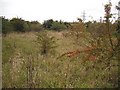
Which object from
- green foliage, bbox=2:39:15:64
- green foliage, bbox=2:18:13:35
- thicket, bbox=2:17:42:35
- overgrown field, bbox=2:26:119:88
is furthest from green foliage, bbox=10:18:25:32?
overgrown field, bbox=2:26:119:88

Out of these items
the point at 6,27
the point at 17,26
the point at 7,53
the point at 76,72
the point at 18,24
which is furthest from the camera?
the point at 17,26

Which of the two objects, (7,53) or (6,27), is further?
(6,27)

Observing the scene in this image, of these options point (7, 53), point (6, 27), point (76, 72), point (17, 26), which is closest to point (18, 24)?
point (17, 26)

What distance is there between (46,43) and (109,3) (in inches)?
227

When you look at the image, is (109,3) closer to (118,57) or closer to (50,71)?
(118,57)

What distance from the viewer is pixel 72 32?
16609mm

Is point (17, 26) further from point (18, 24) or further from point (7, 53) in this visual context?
point (7, 53)

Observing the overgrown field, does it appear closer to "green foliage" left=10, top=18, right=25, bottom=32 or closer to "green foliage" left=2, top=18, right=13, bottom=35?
A: "green foliage" left=2, top=18, right=13, bottom=35

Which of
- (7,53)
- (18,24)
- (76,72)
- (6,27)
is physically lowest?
(76,72)

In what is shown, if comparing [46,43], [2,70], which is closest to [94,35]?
[2,70]

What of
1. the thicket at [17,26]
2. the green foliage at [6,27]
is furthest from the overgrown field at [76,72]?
the thicket at [17,26]

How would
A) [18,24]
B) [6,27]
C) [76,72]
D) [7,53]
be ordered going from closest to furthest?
1. [76,72]
2. [7,53]
3. [6,27]
4. [18,24]

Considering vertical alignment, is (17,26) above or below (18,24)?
below

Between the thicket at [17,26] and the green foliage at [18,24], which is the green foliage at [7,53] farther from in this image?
the green foliage at [18,24]
